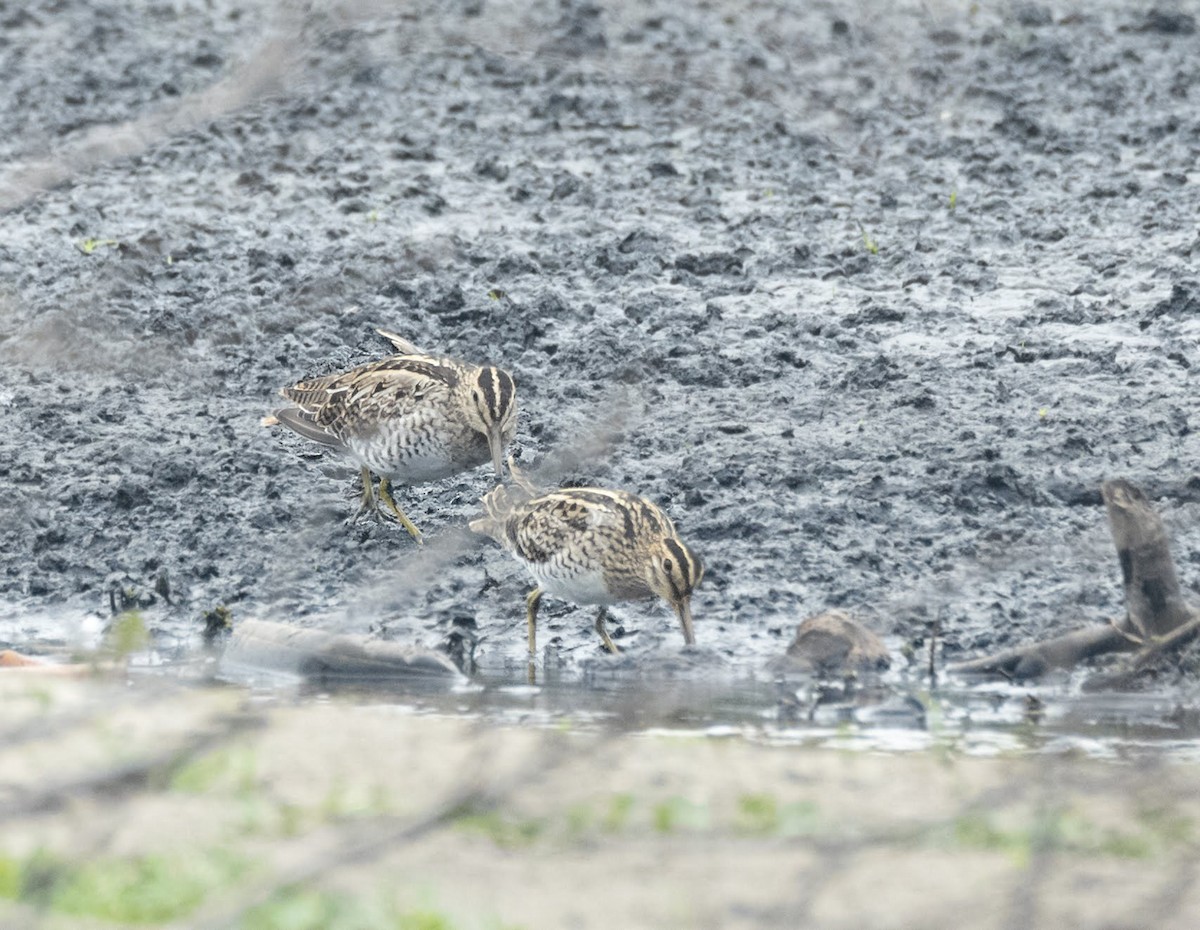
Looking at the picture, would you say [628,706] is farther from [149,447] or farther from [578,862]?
[149,447]

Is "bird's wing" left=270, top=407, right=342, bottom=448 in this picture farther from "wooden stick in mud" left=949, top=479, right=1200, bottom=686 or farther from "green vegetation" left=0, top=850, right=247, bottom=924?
"green vegetation" left=0, top=850, right=247, bottom=924

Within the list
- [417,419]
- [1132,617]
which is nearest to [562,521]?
[417,419]

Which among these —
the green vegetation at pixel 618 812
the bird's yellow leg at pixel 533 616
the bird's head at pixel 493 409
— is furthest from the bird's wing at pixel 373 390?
the green vegetation at pixel 618 812

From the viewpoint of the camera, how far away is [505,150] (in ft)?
50.9

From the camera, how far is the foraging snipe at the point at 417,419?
944cm

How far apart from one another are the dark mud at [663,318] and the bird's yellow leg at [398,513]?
0.28 ft

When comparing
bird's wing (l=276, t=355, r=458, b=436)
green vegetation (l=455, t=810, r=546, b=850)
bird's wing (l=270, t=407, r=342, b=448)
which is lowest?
green vegetation (l=455, t=810, r=546, b=850)

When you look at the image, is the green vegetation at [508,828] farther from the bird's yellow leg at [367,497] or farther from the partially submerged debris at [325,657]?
the bird's yellow leg at [367,497]

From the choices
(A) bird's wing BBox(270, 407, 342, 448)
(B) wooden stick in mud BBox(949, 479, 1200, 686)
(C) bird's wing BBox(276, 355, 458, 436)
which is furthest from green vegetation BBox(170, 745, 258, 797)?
(B) wooden stick in mud BBox(949, 479, 1200, 686)

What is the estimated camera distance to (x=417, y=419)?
945 cm

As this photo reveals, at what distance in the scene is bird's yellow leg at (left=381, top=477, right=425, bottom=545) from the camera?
9.85 meters

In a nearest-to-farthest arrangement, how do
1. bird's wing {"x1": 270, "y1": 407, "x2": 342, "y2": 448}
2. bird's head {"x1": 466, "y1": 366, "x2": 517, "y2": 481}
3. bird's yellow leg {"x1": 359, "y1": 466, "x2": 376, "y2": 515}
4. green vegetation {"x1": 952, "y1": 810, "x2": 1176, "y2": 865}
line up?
Answer: green vegetation {"x1": 952, "y1": 810, "x2": 1176, "y2": 865} → bird's head {"x1": 466, "y1": 366, "x2": 517, "y2": 481} → bird's wing {"x1": 270, "y1": 407, "x2": 342, "y2": 448} → bird's yellow leg {"x1": 359, "y1": 466, "x2": 376, "y2": 515}

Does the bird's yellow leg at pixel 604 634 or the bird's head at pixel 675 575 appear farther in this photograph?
the bird's yellow leg at pixel 604 634

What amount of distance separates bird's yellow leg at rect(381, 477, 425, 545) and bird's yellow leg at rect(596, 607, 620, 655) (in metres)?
1.16
